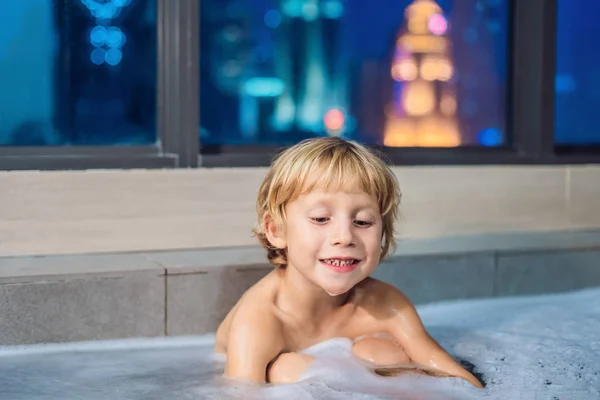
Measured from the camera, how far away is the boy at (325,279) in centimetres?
226

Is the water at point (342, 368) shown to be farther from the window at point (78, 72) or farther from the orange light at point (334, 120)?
the orange light at point (334, 120)

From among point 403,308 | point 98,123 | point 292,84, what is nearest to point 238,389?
point 403,308

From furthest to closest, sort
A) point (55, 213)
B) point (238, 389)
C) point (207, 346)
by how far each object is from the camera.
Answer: point (55, 213) < point (207, 346) < point (238, 389)

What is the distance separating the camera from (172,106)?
346 cm

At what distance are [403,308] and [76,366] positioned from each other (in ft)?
3.11

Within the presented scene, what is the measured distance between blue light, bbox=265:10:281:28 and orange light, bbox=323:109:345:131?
0.45m

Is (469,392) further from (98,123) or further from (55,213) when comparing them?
(98,123)

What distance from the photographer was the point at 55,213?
320 centimetres

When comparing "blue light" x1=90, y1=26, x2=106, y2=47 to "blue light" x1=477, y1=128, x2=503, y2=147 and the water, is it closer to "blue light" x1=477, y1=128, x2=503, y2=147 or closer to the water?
the water

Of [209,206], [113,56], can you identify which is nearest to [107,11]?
[113,56]

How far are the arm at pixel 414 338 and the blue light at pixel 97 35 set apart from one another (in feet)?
5.23

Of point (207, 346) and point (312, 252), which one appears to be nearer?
point (312, 252)

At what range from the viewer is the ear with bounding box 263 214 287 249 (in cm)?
239

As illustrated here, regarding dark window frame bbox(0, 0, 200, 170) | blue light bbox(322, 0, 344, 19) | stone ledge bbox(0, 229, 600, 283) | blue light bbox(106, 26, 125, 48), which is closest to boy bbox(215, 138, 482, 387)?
stone ledge bbox(0, 229, 600, 283)
